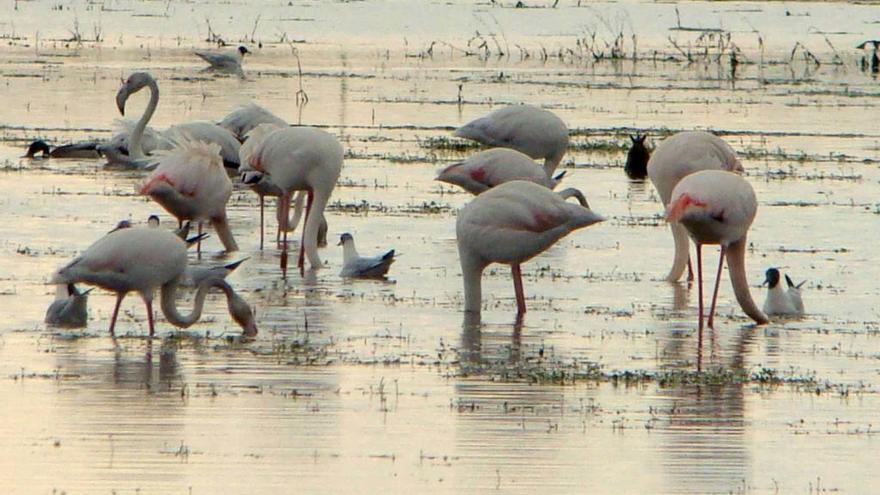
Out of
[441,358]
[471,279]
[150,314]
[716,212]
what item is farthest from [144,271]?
[716,212]

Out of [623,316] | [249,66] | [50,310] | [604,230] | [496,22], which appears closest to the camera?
[50,310]

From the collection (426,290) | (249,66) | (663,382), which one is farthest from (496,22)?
(663,382)

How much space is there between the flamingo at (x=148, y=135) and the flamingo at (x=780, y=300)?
6966 mm

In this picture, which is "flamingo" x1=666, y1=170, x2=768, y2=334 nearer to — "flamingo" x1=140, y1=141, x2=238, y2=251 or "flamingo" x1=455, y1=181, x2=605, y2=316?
"flamingo" x1=455, y1=181, x2=605, y2=316

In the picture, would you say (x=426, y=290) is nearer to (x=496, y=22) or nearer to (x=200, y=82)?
(x=200, y=82)

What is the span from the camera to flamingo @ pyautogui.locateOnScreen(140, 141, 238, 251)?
14.9m

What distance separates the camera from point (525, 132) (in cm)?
1834

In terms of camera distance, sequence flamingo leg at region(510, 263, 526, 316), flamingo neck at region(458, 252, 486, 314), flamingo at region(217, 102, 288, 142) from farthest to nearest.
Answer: flamingo at region(217, 102, 288, 142) < flamingo leg at region(510, 263, 526, 316) < flamingo neck at region(458, 252, 486, 314)

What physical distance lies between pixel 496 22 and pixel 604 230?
32965 mm

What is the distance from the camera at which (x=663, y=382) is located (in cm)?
1035

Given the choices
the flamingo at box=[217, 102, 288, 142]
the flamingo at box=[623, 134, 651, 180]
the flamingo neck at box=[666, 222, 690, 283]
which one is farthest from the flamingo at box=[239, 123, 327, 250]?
the flamingo at box=[623, 134, 651, 180]

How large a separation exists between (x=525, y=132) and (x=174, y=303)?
746 centimetres

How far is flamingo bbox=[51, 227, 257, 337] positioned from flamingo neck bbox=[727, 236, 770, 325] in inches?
125

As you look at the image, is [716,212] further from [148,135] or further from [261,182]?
[148,135]
